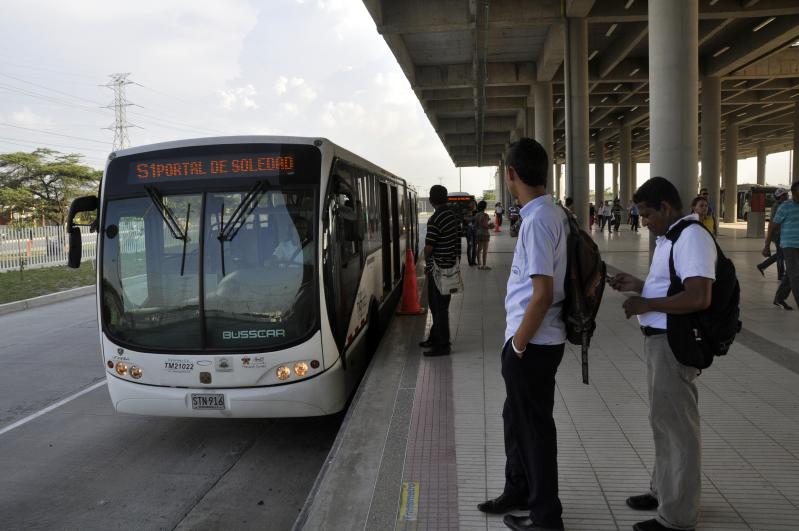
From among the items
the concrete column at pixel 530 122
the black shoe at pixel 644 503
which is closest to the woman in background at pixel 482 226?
the black shoe at pixel 644 503

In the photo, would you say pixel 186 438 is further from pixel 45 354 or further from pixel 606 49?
pixel 606 49

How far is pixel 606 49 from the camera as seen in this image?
2900cm

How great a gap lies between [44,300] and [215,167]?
41.2ft

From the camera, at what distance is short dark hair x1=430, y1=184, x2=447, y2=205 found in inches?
300

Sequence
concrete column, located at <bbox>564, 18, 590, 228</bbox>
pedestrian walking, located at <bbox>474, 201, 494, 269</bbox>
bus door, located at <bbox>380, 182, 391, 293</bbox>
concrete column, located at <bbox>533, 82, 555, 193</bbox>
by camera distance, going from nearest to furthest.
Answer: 1. bus door, located at <bbox>380, 182, 391, 293</bbox>
2. pedestrian walking, located at <bbox>474, 201, 494, 269</bbox>
3. concrete column, located at <bbox>564, 18, 590, 228</bbox>
4. concrete column, located at <bbox>533, 82, 555, 193</bbox>

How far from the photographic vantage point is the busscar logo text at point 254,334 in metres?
5.56

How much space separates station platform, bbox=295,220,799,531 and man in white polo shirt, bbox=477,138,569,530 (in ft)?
1.65

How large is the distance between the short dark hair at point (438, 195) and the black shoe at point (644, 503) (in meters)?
4.56

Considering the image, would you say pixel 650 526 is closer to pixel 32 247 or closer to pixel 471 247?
pixel 471 247

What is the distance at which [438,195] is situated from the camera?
782 centimetres

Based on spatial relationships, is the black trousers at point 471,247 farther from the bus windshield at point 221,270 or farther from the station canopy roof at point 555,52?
the bus windshield at point 221,270

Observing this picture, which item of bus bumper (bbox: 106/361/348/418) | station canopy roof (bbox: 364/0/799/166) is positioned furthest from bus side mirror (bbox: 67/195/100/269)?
station canopy roof (bbox: 364/0/799/166)

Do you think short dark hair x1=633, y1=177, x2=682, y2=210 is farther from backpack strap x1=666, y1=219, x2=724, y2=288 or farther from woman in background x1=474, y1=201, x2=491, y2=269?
woman in background x1=474, y1=201, x2=491, y2=269

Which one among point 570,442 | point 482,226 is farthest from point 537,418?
point 482,226
